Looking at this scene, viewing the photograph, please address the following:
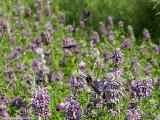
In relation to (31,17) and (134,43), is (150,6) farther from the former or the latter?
(31,17)

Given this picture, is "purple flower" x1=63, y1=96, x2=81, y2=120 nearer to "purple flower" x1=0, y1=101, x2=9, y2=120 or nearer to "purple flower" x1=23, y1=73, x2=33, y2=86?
"purple flower" x1=0, y1=101, x2=9, y2=120

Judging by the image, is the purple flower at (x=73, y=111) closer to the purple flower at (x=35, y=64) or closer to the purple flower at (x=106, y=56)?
the purple flower at (x=35, y=64)

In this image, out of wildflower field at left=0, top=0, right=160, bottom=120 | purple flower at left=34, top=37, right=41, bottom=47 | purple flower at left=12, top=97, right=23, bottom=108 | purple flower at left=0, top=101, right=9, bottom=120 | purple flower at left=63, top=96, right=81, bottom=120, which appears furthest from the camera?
purple flower at left=34, top=37, right=41, bottom=47

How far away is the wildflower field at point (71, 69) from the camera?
367 centimetres

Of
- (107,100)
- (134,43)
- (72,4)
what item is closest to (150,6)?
(134,43)

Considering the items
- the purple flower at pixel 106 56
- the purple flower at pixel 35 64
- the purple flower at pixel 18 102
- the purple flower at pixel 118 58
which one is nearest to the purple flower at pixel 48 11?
the purple flower at pixel 106 56

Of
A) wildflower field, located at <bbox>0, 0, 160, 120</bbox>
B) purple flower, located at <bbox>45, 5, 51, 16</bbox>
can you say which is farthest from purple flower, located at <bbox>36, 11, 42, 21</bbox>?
purple flower, located at <bbox>45, 5, 51, 16</bbox>

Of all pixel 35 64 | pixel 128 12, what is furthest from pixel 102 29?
pixel 35 64

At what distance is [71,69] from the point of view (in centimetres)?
604

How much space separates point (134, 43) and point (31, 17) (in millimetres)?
1895

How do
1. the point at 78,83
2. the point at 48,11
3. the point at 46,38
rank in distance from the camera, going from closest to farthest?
the point at 78,83
the point at 46,38
the point at 48,11

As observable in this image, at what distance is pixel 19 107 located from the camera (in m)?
4.86

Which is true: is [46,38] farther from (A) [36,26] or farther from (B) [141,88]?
(B) [141,88]

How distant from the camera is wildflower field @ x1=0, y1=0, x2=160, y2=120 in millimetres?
3674
